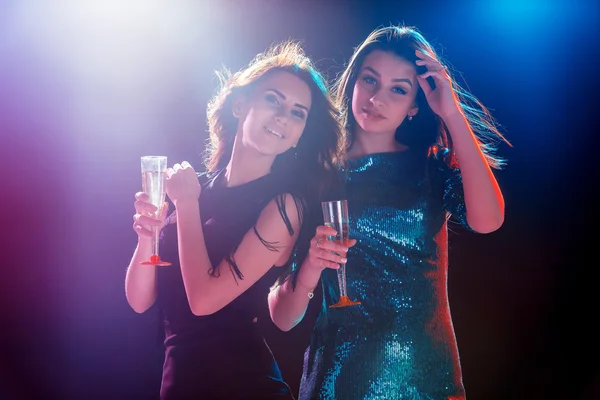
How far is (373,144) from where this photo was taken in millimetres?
2072

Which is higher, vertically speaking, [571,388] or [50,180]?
[50,180]

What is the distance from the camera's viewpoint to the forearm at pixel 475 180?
183cm

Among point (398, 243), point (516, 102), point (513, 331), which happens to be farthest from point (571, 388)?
point (398, 243)

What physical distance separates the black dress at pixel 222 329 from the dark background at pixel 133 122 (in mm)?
1321

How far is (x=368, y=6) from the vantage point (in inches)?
134

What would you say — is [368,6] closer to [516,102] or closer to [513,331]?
[516,102]

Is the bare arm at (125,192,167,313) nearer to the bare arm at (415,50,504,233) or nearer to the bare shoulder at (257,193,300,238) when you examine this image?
the bare shoulder at (257,193,300,238)

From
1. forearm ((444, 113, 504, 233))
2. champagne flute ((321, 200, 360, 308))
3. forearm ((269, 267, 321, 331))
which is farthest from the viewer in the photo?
forearm ((269, 267, 321, 331))

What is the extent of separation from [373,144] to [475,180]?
1.32 ft

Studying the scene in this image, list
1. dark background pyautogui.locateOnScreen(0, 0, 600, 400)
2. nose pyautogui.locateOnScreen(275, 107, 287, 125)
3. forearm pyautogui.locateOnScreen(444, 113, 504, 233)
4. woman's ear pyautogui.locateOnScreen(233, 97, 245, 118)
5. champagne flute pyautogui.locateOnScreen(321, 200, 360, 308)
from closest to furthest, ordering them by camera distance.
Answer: champagne flute pyautogui.locateOnScreen(321, 200, 360, 308) → forearm pyautogui.locateOnScreen(444, 113, 504, 233) → nose pyautogui.locateOnScreen(275, 107, 287, 125) → woman's ear pyautogui.locateOnScreen(233, 97, 245, 118) → dark background pyautogui.locateOnScreen(0, 0, 600, 400)

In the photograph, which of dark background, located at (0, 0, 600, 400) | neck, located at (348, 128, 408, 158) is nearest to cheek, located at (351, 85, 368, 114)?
neck, located at (348, 128, 408, 158)

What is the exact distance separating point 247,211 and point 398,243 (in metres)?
0.53

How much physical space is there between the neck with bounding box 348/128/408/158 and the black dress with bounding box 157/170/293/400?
0.30m

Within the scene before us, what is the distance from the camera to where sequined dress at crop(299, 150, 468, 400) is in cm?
188
